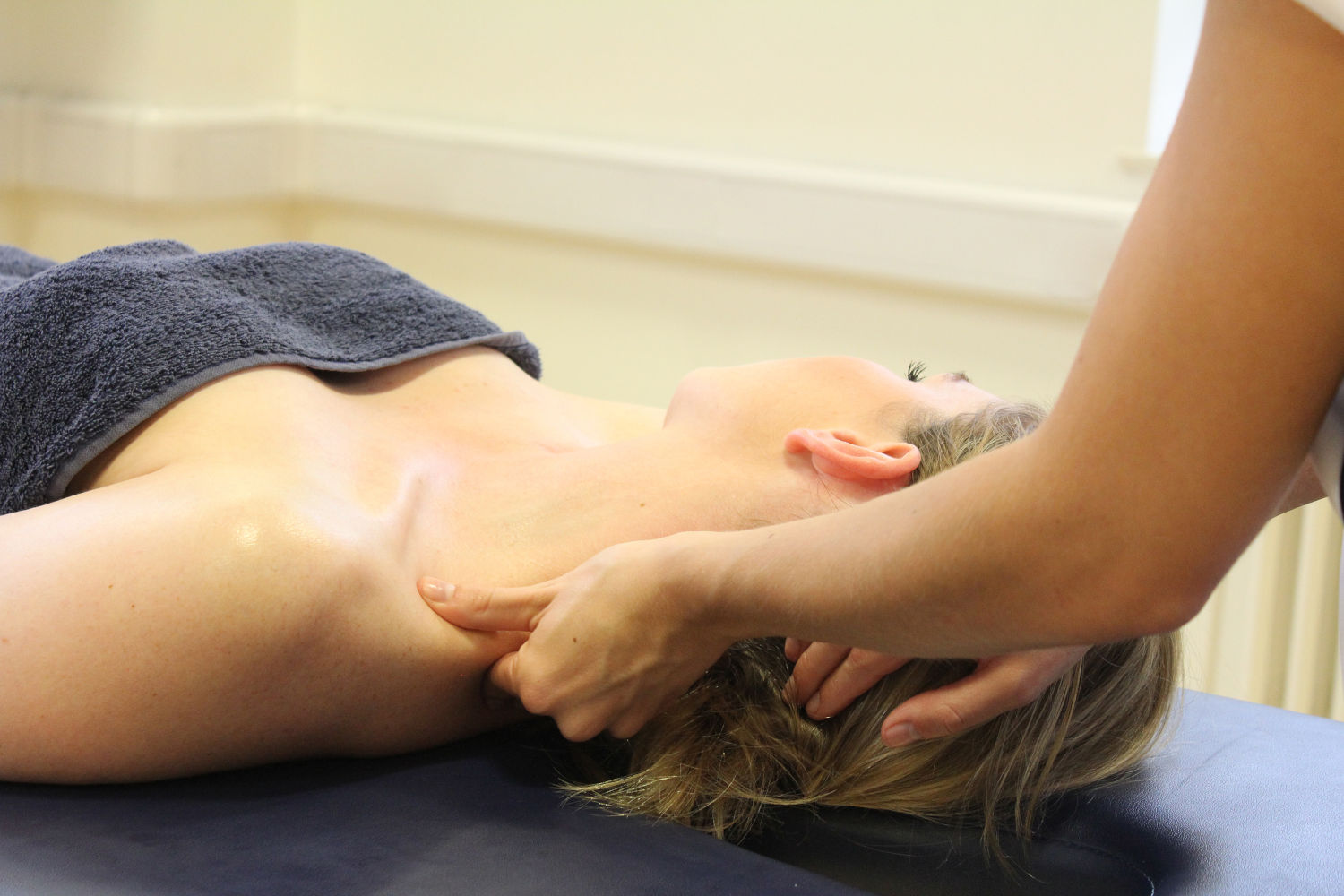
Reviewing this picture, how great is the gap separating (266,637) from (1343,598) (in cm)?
67

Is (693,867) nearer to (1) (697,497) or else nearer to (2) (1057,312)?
(1) (697,497)

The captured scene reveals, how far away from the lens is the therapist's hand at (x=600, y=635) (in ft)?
3.03

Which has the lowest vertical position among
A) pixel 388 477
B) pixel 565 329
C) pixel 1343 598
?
pixel 565 329

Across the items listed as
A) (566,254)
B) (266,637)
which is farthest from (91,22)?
(266,637)

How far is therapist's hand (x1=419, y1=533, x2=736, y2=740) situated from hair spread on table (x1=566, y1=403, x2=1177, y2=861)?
0.06 meters

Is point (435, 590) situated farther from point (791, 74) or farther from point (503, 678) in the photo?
point (791, 74)

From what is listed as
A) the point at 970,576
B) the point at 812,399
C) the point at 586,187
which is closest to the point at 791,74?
the point at 586,187

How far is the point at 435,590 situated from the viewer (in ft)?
3.41

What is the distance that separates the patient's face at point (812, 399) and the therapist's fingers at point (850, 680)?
0.24 meters

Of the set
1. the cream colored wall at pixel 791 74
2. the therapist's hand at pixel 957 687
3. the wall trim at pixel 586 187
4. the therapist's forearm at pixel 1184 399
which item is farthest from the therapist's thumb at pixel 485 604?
the cream colored wall at pixel 791 74

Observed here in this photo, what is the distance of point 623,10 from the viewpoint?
240 cm

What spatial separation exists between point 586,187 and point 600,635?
5.21 ft

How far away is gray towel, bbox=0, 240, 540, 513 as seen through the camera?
112 centimetres

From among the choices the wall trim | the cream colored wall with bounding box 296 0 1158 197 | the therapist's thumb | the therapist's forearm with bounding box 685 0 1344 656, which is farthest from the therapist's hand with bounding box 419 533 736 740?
the cream colored wall with bounding box 296 0 1158 197
